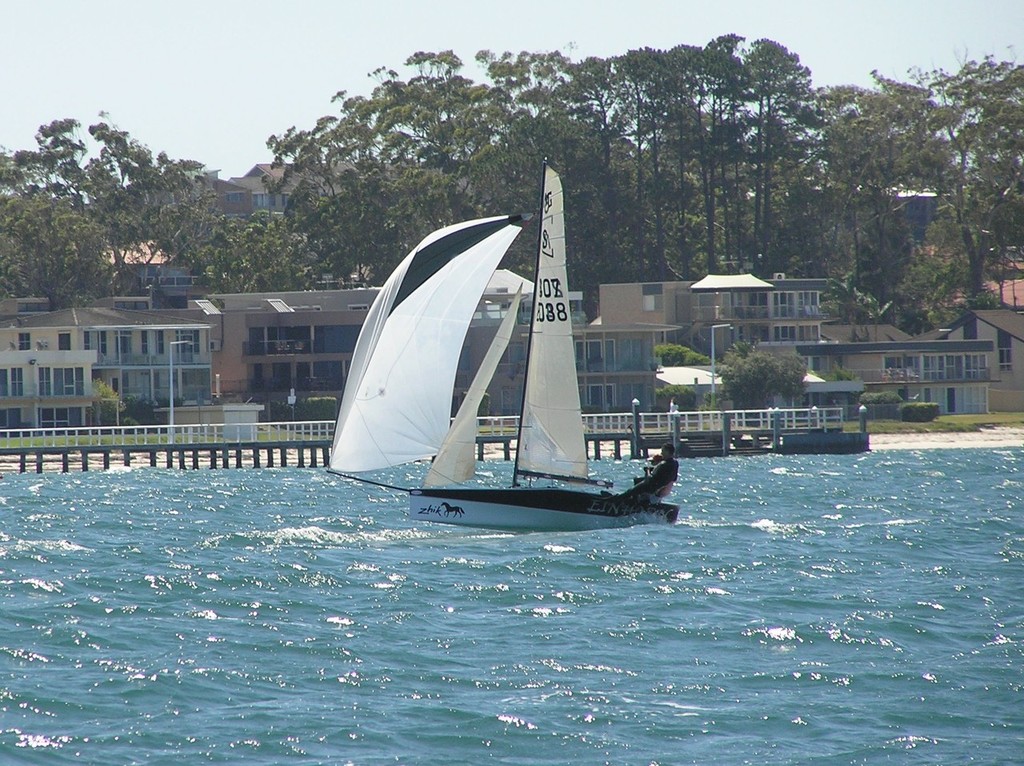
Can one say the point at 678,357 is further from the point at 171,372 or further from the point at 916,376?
the point at 171,372

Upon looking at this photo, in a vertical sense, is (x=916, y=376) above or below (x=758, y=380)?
above

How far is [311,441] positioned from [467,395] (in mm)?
29140

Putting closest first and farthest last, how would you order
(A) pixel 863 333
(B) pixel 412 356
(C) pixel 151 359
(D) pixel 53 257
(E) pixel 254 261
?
(B) pixel 412 356, (C) pixel 151 359, (A) pixel 863 333, (D) pixel 53 257, (E) pixel 254 261

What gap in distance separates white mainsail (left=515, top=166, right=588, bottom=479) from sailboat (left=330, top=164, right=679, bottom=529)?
0.06ft

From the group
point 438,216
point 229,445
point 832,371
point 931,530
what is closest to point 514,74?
point 438,216

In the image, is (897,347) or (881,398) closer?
(881,398)

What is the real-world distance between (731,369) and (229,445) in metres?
24.2

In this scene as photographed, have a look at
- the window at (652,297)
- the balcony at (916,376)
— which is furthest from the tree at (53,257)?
the balcony at (916,376)

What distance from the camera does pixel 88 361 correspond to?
6606cm

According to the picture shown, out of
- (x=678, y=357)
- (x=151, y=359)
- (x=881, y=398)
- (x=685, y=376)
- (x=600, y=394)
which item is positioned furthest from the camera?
(x=678, y=357)

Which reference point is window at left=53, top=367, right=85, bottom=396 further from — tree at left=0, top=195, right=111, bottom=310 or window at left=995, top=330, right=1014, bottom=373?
window at left=995, top=330, right=1014, bottom=373


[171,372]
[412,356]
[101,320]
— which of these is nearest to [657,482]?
[412,356]

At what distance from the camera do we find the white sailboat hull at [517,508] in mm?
26922

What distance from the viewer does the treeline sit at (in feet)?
287
